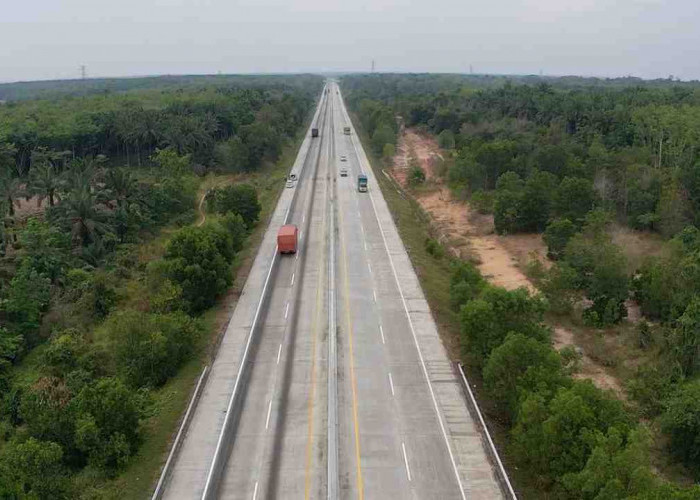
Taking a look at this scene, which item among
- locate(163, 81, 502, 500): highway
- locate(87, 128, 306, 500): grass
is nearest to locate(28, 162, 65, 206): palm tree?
locate(87, 128, 306, 500): grass

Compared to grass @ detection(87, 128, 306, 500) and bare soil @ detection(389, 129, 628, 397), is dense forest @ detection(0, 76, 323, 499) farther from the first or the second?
bare soil @ detection(389, 129, 628, 397)

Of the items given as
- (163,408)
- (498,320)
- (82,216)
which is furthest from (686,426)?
(82,216)

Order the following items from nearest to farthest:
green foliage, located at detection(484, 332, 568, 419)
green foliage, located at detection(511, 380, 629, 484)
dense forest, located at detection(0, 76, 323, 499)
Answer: green foliage, located at detection(511, 380, 629, 484), dense forest, located at detection(0, 76, 323, 499), green foliage, located at detection(484, 332, 568, 419)

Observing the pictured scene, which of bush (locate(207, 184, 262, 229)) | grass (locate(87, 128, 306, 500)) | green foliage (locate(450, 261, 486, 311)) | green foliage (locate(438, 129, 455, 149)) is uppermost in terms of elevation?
green foliage (locate(438, 129, 455, 149))

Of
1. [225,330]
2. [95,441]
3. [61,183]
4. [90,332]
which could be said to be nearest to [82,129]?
[61,183]

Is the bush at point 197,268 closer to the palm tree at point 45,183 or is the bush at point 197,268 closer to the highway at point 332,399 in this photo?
the highway at point 332,399

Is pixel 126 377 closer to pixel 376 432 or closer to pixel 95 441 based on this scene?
pixel 95 441

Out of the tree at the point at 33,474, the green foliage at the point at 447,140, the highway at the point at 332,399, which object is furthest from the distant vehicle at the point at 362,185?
the tree at the point at 33,474

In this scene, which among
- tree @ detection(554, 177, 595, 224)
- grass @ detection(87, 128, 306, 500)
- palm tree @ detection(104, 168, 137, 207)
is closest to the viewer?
grass @ detection(87, 128, 306, 500)

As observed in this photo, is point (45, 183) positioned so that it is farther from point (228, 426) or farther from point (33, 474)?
point (33, 474)
